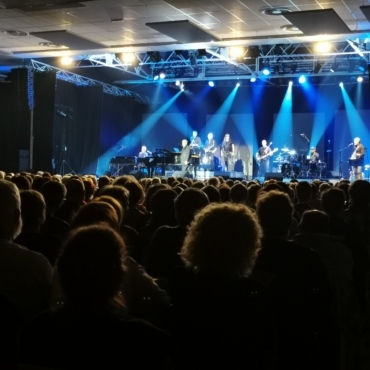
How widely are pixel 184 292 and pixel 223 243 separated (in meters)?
0.26

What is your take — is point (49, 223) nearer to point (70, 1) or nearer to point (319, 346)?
point (319, 346)

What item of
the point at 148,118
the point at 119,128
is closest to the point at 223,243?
the point at 119,128

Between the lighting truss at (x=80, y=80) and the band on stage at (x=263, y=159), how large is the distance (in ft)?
9.42

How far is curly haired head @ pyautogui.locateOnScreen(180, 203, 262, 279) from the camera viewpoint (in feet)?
8.36

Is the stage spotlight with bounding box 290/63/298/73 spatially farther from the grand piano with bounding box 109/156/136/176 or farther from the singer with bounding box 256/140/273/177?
the grand piano with bounding box 109/156/136/176

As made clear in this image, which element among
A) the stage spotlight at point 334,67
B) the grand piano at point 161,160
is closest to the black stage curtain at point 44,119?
the grand piano at point 161,160

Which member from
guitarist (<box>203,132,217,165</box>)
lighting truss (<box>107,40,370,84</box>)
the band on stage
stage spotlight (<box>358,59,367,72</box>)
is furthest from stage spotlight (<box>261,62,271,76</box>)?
guitarist (<box>203,132,217,165</box>)

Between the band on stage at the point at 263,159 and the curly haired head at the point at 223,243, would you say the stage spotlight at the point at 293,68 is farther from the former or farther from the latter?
the curly haired head at the point at 223,243

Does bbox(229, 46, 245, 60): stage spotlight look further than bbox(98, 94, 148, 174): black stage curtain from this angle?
No

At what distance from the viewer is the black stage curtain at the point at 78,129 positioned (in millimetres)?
22469

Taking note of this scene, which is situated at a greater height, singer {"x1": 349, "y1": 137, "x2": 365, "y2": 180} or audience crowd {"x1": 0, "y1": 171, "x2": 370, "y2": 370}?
singer {"x1": 349, "y1": 137, "x2": 365, "y2": 180}

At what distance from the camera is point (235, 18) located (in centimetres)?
1355

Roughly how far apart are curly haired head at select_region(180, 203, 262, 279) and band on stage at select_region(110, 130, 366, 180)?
18494 millimetres

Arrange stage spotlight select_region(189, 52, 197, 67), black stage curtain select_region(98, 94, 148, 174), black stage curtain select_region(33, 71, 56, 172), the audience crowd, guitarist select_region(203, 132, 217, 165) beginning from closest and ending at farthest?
the audience crowd < stage spotlight select_region(189, 52, 197, 67) < black stage curtain select_region(33, 71, 56, 172) < guitarist select_region(203, 132, 217, 165) < black stage curtain select_region(98, 94, 148, 174)
